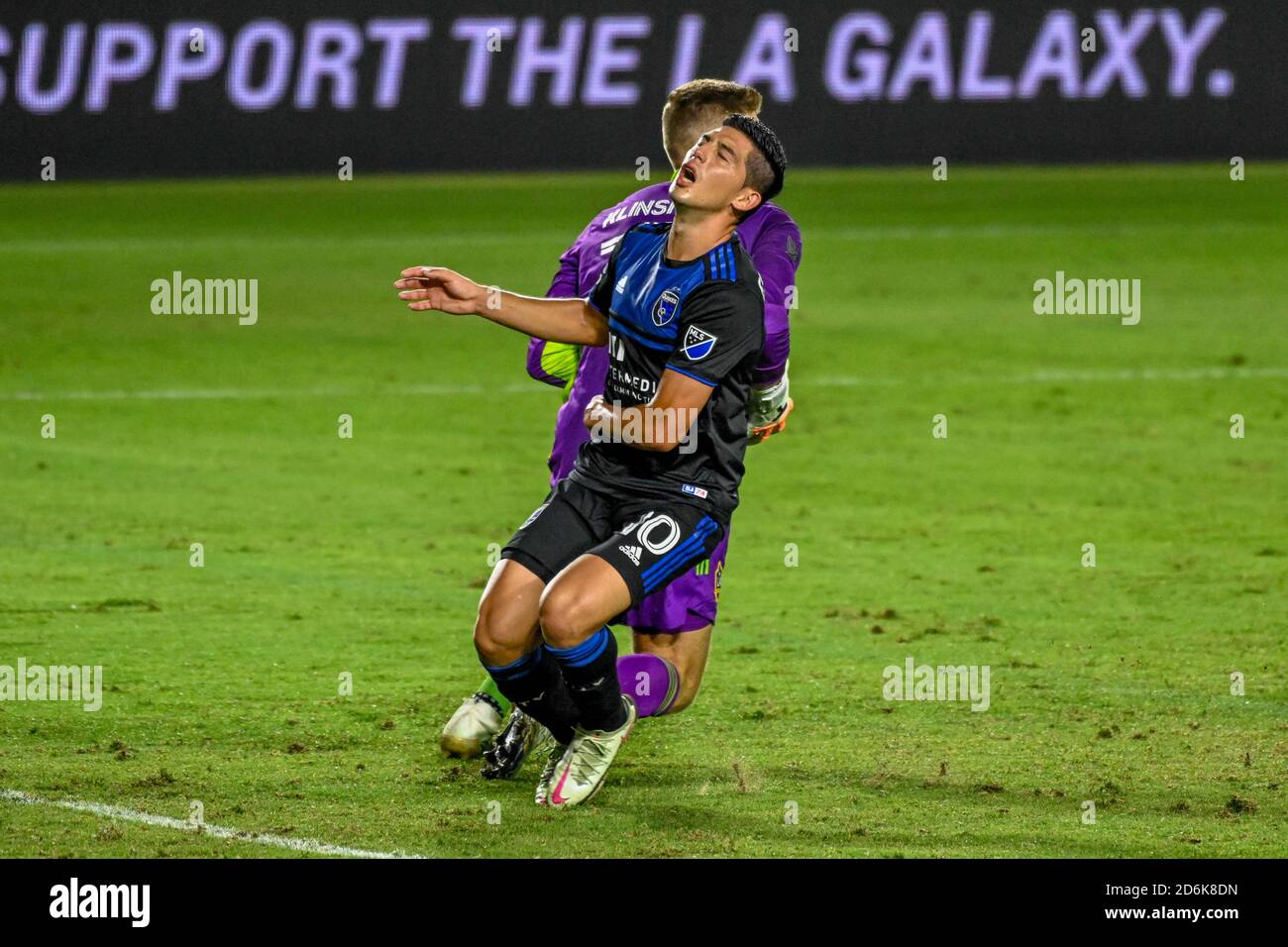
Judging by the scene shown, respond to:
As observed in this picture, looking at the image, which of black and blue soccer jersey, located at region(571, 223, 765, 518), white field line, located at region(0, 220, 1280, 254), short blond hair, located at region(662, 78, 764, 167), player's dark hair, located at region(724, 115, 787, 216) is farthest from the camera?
white field line, located at region(0, 220, 1280, 254)

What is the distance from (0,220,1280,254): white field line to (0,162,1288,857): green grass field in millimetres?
84

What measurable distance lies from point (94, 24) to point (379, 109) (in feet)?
11.0

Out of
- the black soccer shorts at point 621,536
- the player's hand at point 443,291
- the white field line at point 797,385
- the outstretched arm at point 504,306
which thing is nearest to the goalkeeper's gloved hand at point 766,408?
the black soccer shorts at point 621,536

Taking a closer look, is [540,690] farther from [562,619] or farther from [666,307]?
[666,307]

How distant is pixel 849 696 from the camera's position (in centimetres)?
734

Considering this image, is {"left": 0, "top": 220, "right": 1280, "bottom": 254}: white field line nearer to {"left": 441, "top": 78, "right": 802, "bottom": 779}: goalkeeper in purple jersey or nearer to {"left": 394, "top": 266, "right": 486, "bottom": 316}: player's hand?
{"left": 441, "top": 78, "right": 802, "bottom": 779}: goalkeeper in purple jersey

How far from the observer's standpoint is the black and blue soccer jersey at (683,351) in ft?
18.8

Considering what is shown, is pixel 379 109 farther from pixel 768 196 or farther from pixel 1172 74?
pixel 768 196

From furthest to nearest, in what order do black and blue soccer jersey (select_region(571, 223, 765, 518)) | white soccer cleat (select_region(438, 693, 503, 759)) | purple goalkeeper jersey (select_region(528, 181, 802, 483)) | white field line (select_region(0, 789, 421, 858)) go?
1. white soccer cleat (select_region(438, 693, 503, 759))
2. purple goalkeeper jersey (select_region(528, 181, 802, 483))
3. black and blue soccer jersey (select_region(571, 223, 765, 518))
4. white field line (select_region(0, 789, 421, 858))

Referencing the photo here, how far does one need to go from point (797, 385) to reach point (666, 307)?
28.7 feet

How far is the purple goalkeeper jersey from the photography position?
20.3ft

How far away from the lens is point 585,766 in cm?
599

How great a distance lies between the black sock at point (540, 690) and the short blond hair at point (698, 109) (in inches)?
71.2

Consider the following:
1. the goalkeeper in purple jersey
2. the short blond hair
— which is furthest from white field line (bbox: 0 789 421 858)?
the short blond hair
